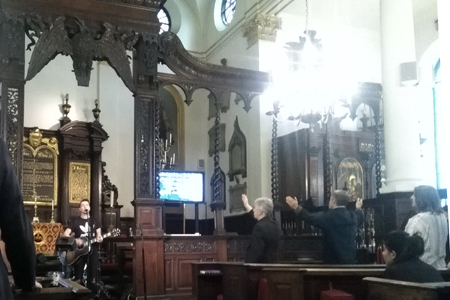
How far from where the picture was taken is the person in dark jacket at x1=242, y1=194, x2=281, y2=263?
591 cm

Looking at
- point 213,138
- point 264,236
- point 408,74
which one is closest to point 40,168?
point 213,138

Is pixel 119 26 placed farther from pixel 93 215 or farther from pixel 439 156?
pixel 439 156

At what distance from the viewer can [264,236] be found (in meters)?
5.92

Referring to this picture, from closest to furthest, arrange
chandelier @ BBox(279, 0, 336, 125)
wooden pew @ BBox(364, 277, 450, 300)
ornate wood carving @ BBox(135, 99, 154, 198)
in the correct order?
wooden pew @ BBox(364, 277, 450, 300) → chandelier @ BBox(279, 0, 336, 125) → ornate wood carving @ BBox(135, 99, 154, 198)

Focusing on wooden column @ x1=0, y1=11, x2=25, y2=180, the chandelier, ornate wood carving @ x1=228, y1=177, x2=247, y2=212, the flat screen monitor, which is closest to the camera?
wooden column @ x1=0, y1=11, x2=25, y2=180

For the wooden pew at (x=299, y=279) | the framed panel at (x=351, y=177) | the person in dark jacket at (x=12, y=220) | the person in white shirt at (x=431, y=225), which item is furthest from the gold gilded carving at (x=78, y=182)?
the person in dark jacket at (x=12, y=220)

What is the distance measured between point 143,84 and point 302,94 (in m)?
2.54

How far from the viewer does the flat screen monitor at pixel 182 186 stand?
1034 cm

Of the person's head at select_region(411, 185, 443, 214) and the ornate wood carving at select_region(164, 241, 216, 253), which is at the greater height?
the person's head at select_region(411, 185, 443, 214)

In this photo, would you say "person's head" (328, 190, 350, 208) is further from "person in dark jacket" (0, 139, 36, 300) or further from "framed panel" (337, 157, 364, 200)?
"framed panel" (337, 157, 364, 200)

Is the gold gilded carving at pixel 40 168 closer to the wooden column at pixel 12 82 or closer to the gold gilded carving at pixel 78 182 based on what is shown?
the gold gilded carving at pixel 78 182

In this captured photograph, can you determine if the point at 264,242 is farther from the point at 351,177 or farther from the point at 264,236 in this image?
the point at 351,177

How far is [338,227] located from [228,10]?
10786mm

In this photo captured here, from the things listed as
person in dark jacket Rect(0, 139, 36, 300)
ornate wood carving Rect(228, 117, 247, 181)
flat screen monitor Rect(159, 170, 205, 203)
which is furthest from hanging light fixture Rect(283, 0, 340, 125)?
person in dark jacket Rect(0, 139, 36, 300)
